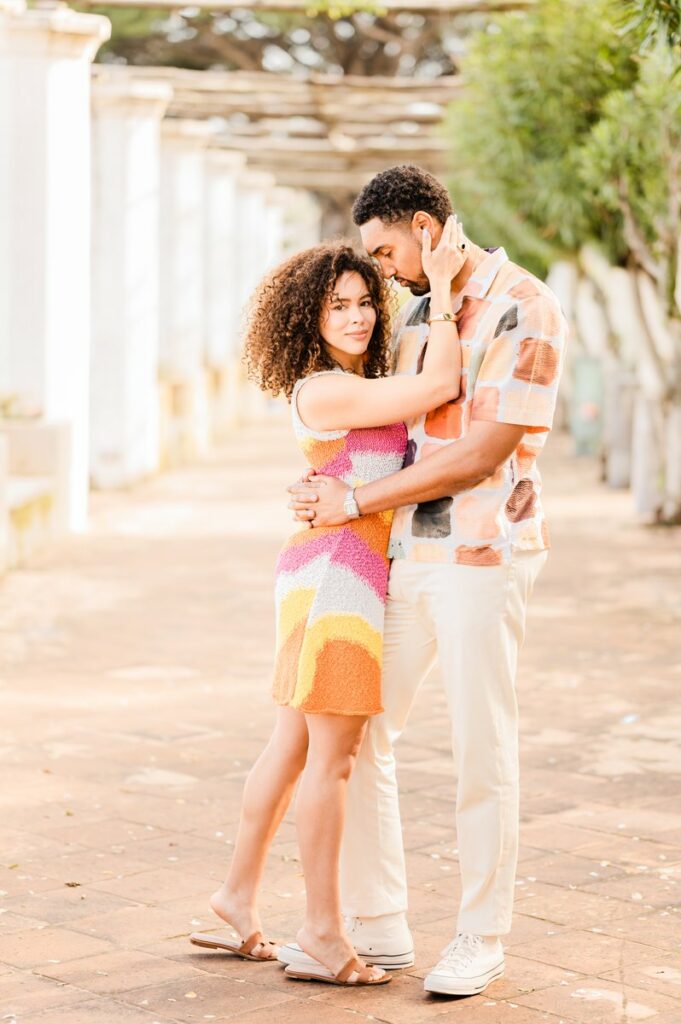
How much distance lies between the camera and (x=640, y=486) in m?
14.9

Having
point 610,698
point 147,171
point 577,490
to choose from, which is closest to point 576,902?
point 610,698

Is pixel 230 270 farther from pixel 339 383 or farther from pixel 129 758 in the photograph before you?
pixel 339 383

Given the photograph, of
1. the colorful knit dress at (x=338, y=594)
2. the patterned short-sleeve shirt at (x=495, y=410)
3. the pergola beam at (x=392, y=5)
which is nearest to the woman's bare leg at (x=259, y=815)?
the colorful knit dress at (x=338, y=594)

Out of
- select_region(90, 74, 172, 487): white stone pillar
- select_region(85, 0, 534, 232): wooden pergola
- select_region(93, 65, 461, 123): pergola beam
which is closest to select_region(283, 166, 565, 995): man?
select_region(85, 0, 534, 232): wooden pergola

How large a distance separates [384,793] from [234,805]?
1673 mm

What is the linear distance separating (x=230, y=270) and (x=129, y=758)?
22.4 meters

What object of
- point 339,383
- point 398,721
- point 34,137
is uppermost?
point 34,137

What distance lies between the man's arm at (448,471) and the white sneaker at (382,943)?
99 cm

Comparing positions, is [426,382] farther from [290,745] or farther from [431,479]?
[290,745]

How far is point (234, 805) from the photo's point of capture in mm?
5984

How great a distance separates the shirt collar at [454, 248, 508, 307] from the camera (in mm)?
4223

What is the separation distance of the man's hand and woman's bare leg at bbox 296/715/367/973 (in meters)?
0.46

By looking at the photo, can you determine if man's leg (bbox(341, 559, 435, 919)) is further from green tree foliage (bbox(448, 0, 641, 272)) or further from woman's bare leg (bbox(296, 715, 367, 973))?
green tree foliage (bbox(448, 0, 641, 272))

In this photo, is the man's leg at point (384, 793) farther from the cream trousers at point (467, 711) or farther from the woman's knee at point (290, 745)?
the woman's knee at point (290, 745)
